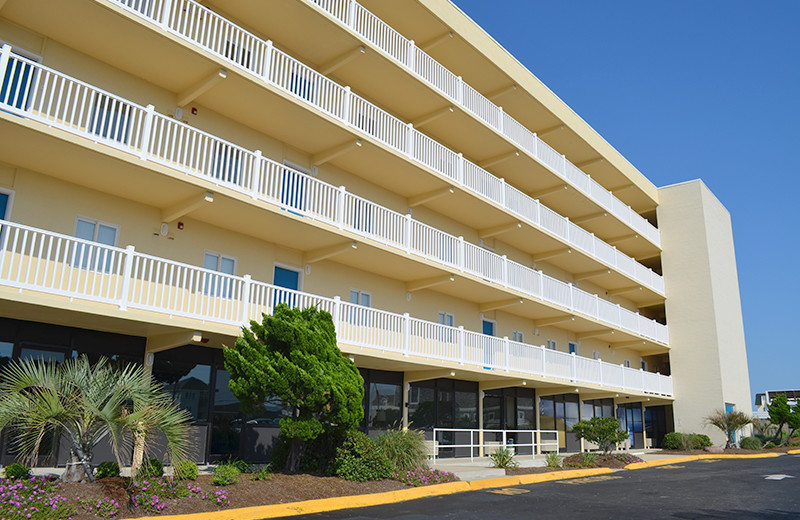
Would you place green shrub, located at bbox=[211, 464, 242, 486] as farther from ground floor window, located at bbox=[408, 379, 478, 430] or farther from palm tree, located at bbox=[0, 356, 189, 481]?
ground floor window, located at bbox=[408, 379, 478, 430]

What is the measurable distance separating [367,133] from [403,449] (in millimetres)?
9357

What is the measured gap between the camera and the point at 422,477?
1495cm

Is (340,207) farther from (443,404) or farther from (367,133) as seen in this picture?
(443,404)

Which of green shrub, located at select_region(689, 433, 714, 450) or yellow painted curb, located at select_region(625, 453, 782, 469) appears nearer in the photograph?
yellow painted curb, located at select_region(625, 453, 782, 469)

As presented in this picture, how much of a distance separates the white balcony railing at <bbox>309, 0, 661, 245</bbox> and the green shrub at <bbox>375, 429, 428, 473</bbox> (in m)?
12.0

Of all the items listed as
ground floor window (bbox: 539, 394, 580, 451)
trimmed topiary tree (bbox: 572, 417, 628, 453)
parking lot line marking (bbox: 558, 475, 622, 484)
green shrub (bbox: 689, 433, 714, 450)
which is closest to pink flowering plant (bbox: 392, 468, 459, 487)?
parking lot line marking (bbox: 558, 475, 622, 484)

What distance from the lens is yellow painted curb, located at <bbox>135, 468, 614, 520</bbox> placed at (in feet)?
34.6

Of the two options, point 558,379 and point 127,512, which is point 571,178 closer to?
point 558,379

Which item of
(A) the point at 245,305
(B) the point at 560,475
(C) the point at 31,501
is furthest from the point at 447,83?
(C) the point at 31,501

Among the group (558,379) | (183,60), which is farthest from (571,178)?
(183,60)

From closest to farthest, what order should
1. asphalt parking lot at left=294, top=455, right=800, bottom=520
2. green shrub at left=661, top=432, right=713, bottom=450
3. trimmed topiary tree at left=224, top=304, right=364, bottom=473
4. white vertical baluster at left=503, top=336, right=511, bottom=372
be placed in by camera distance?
asphalt parking lot at left=294, top=455, right=800, bottom=520
trimmed topiary tree at left=224, top=304, right=364, bottom=473
white vertical baluster at left=503, top=336, right=511, bottom=372
green shrub at left=661, top=432, right=713, bottom=450

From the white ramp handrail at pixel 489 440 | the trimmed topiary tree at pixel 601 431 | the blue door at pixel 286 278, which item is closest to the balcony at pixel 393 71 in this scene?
the blue door at pixel 286 278

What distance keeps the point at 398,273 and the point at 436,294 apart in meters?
3.06

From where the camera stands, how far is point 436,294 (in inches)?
942
